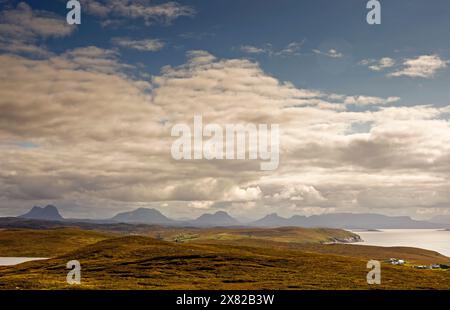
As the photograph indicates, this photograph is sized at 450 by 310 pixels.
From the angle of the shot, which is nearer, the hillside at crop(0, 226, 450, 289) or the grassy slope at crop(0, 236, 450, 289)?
the hillside at crop(0, 226, 450, 289)

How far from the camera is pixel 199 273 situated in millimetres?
85938

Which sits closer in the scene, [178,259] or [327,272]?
[327,272]

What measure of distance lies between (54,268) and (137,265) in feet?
69.6

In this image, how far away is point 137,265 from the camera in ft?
315

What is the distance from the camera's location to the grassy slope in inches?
2719

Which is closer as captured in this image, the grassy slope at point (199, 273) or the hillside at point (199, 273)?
the hillside at point (199, 273)

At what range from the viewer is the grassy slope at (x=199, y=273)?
6906cm
